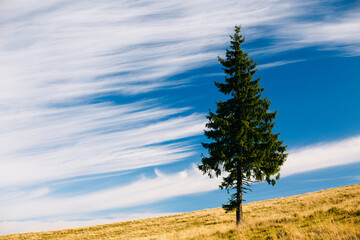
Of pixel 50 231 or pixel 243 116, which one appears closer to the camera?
pixel 243 116

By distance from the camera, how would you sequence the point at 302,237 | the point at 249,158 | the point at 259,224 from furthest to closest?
the point at 249,158
the point at 259,224
the point at 302,237

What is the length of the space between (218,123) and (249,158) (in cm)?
328

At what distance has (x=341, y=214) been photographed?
42.5ft

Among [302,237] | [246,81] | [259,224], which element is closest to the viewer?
[302,237]

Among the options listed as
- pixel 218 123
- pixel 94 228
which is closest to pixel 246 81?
pixel 218 123

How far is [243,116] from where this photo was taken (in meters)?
17.6

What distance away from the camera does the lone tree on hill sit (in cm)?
1694

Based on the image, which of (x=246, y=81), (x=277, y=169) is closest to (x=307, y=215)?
(x=277, y=169)

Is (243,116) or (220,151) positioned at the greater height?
(243,116)

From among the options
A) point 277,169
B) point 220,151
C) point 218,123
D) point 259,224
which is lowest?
point 259,224

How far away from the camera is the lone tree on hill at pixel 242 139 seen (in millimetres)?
16938

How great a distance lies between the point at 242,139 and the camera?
55.0 feet

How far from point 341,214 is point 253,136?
22.2ft

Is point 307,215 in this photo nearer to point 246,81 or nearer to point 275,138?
point 275,138
